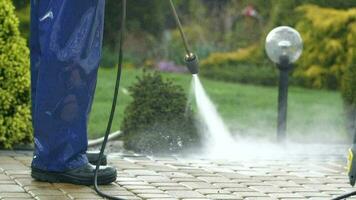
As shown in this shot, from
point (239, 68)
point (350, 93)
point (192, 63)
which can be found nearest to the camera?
point (192, 63)

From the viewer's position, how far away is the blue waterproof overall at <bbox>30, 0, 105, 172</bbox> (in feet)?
13.2

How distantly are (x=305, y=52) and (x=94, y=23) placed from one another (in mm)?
8589

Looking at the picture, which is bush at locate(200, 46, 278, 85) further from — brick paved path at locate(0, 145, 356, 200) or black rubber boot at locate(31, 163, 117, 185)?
black rubber boot at locate(31, 163, 117, 185)

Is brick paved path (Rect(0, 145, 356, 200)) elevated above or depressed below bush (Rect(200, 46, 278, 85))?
below

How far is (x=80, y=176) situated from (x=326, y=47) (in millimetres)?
8301

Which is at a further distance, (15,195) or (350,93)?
(350,93)

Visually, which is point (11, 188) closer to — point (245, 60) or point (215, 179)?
point (215, 179)

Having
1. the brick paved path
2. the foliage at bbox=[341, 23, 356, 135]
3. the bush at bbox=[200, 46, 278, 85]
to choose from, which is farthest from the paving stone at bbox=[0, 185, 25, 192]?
the bush at bbox=[200, 46, 278, 85]

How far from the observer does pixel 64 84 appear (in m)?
4.05

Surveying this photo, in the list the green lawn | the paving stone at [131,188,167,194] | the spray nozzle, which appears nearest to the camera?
the paving stone at [131,188,167,194]

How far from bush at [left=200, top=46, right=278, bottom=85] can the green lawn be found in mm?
405

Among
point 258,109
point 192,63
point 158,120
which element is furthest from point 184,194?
point 258,109

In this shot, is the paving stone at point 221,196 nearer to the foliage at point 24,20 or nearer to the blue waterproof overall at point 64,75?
the blue waterproof overall at point 64,75

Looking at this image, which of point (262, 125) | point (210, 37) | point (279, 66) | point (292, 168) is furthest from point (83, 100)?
point (210, 37)
